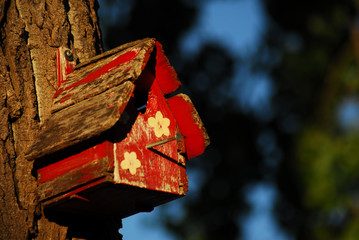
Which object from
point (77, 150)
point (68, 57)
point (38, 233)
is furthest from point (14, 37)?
point (38, 233)

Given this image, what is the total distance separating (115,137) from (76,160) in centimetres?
16

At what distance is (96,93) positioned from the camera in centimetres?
222

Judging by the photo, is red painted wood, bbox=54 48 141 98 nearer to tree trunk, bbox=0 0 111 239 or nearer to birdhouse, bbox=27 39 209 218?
birdhouse, bbox=27 39 209 218

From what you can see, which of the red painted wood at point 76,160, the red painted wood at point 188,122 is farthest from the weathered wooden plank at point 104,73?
the red painted wood at point 188,122

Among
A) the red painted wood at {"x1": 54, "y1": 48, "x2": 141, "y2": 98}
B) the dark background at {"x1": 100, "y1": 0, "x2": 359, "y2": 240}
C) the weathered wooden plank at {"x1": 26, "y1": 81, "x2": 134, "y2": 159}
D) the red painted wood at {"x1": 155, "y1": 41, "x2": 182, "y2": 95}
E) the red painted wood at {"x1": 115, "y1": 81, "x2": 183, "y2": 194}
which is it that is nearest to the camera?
the weathered wooden plank at {"x1": 26, "y1": 81, "x2": 134, "y2": 159}

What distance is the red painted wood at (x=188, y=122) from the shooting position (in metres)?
2.57

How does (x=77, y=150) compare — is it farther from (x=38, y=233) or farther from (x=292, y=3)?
(x=292, y=3)

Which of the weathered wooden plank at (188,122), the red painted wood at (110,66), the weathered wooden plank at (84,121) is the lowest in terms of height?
the weathered wooden plank at (84,121)

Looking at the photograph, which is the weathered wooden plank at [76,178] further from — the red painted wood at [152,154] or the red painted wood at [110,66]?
the red painted wood at [110,66]

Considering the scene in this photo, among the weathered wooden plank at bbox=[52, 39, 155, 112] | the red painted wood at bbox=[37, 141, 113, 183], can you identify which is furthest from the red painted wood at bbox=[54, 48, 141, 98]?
the red painted wood at bbox=[37, 141, 113, 183]

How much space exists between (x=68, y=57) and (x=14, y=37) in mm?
243

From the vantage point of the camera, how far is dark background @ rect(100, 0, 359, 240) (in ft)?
25.4

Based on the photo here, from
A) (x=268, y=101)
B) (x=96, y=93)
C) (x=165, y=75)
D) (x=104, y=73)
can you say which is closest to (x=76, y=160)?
(x=96, y=93)

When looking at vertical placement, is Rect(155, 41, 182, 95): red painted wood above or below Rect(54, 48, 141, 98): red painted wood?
above
